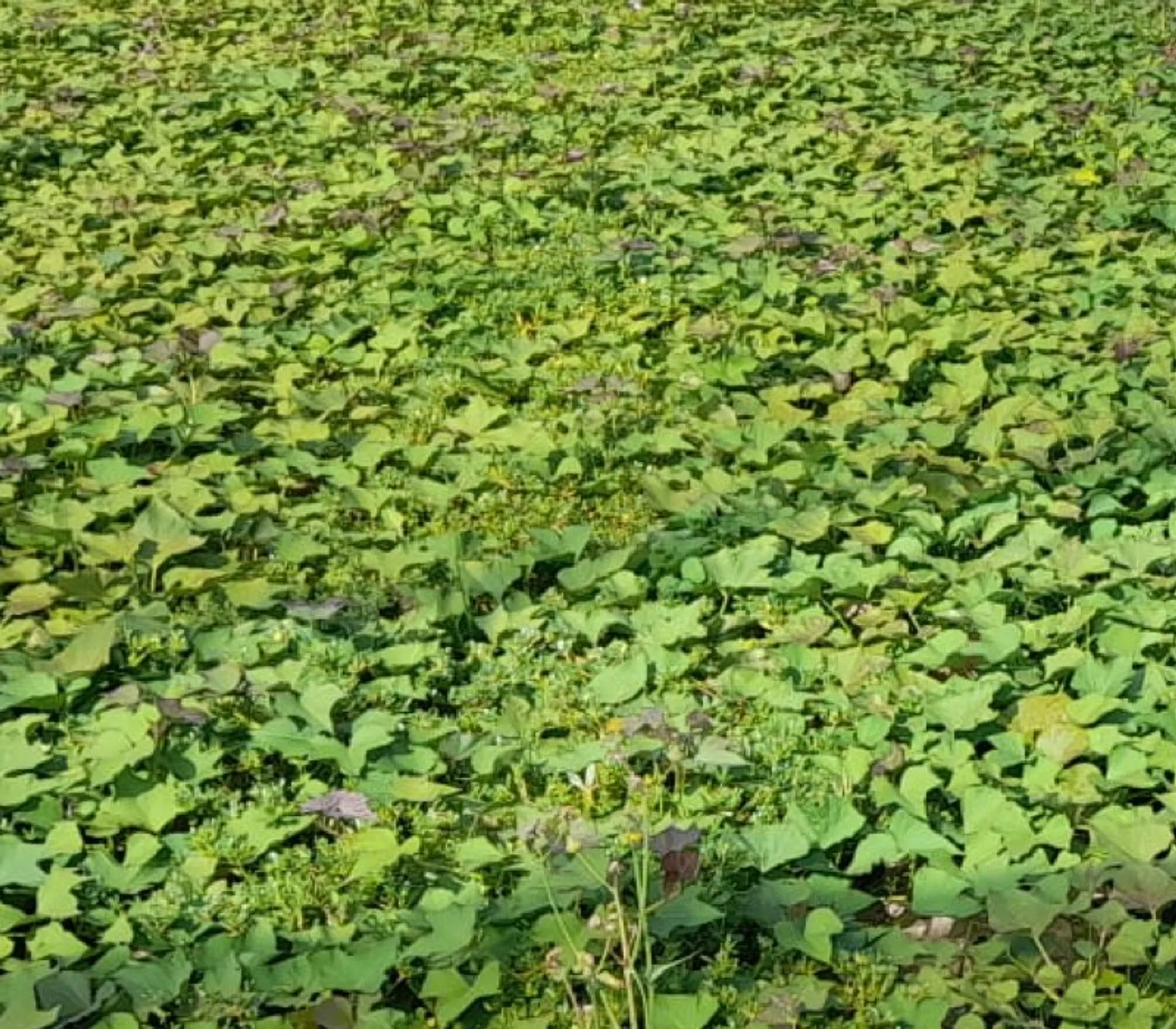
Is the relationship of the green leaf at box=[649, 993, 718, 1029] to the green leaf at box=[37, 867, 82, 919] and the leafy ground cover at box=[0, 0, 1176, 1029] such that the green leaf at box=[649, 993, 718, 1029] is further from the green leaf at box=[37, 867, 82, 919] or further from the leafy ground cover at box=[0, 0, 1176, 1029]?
the green leaf at box=[37, 867, 82, 919]

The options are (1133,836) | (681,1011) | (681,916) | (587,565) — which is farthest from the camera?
(587,565)

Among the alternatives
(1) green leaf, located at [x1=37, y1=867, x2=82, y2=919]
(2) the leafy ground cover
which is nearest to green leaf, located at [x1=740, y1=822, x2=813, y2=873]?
(2) the leafy ground cover

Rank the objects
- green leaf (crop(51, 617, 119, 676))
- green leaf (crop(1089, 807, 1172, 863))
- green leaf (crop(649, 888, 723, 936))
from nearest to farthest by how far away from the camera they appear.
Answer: green leaf (crop(649, 888, 723, 936)) < green leaf (crop(1089, 807, 1172, 863)) < green leaf (crop(51, 617, 119, 676))

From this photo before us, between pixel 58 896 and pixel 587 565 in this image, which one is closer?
pixel 58 896

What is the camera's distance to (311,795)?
6.94ft

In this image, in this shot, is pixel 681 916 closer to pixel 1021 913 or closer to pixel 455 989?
pixel 455 989

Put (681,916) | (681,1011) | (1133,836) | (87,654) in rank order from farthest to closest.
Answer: (87,654)
(1133,836)
(681,916)
(681,1011)

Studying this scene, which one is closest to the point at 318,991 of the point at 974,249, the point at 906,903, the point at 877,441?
the point at 906,903

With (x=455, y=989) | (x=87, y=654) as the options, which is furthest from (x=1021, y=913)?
(x=87, y=654)

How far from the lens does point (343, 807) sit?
6.70 feet

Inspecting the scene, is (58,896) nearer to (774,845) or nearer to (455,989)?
(455,989)

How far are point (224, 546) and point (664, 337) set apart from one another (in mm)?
1223

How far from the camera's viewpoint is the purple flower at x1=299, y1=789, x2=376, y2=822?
2035mm

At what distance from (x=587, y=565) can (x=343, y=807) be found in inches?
27.8
